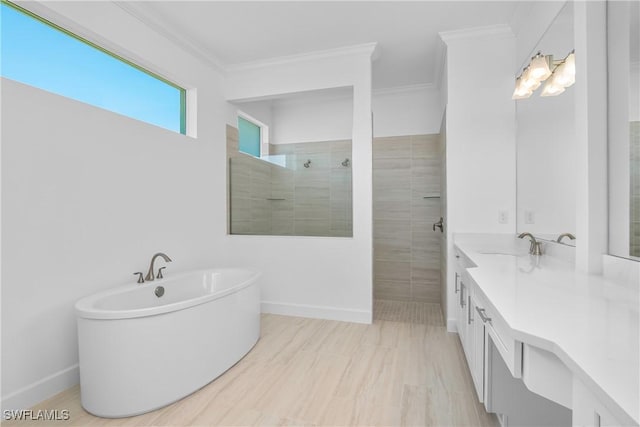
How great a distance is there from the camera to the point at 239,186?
367cm

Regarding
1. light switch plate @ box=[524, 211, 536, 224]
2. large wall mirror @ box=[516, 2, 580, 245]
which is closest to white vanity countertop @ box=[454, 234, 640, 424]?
large wall mirror @ box=[516, 2, 580, 245]

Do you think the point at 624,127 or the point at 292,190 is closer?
the point at 624,127

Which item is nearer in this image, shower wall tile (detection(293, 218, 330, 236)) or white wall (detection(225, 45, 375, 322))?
white wall (detection(225, 45, 375, 322))

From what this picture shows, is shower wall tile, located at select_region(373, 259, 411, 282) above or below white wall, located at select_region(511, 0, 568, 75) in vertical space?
below

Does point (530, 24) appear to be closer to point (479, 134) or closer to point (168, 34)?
point (479, 134)

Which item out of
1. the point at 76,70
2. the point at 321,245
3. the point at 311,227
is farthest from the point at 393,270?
the point at 76,70

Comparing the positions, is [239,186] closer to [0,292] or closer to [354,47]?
[354,47]

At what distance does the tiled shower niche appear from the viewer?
Result: 3.30 metres

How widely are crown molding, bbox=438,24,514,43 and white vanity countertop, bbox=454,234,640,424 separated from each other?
2176mm

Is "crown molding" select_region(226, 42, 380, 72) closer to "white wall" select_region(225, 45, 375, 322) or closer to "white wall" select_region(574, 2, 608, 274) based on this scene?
"white wall" select_region(225, 45, 375, 322)

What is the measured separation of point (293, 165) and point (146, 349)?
233cm

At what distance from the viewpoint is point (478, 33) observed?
2766 millimetres

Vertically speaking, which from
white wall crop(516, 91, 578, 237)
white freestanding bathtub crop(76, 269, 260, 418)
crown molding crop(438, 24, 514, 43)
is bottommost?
white freestanding bathtub crop(76, 269, 260, 418)

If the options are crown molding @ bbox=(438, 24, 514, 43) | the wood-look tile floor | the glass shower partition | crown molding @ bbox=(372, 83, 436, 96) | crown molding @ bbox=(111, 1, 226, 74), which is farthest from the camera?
crown molding @ bbox=(372, 83, 436, 96)
